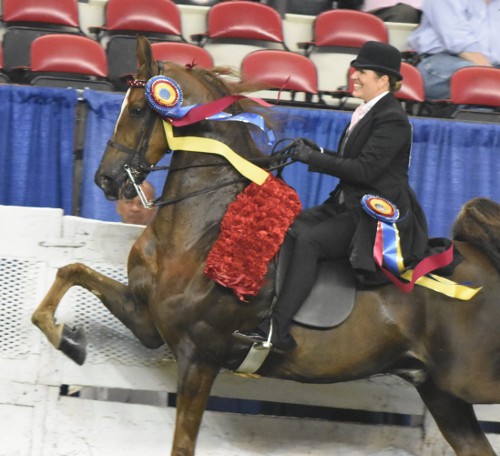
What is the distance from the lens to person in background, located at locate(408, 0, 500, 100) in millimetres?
8484

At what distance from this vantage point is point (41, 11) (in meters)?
8.63

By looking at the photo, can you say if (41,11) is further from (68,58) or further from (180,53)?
(180,53)

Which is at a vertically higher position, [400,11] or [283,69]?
[400,11]

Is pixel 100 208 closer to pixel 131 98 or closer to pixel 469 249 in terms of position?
pixel 131 98

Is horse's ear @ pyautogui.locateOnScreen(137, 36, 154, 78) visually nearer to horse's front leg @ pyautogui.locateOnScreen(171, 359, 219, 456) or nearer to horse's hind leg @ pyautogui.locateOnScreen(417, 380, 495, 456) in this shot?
horse's front leg @ pyautogui.locateOnScreen(171, 359, 219, 456)

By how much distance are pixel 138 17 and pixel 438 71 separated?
277cm

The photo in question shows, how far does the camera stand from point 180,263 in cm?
468

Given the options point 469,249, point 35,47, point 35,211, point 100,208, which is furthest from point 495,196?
point 35,47

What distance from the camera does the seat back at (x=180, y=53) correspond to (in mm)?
7863

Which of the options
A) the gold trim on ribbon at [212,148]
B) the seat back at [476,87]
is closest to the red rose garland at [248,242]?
the gold trim on ribbon at [212,148]

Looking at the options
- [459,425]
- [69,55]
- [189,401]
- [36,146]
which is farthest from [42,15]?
[459,425]

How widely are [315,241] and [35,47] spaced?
13.4 feet

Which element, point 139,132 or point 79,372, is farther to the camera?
point 79,372

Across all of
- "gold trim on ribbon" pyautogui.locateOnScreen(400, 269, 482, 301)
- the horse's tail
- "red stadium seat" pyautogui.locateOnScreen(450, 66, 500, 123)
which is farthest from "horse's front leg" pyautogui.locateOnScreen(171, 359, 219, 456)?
"red stadium seat" pyautogui.locateOnScreen(450, 66, 500, 123)
